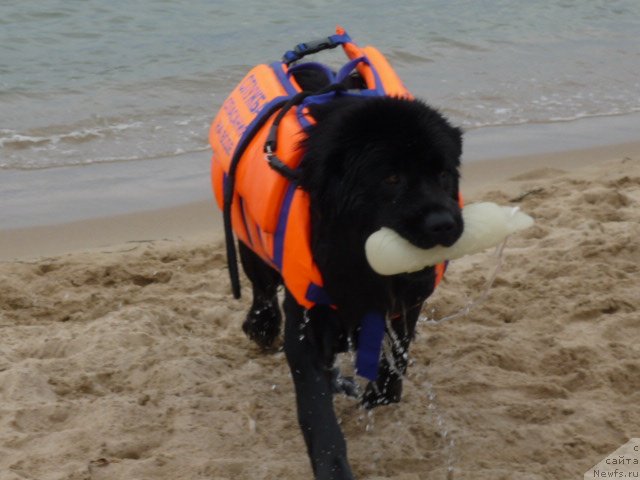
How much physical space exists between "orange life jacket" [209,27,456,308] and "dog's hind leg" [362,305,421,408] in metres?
0.24

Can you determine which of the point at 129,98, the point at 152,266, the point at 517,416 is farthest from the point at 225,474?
the point at 129,98

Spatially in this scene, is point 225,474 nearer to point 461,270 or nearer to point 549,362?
point 549,362

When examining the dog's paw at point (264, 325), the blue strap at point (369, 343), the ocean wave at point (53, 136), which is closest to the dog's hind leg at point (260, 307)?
the dog's paw at point (264, 325)

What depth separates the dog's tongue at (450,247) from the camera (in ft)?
8.64

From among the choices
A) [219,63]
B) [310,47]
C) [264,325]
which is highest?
[310,47]

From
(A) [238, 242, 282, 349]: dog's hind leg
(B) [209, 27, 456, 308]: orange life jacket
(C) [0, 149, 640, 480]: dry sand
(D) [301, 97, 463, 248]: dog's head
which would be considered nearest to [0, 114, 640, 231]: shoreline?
(C) [0, 149, 640, 480]: dry sand

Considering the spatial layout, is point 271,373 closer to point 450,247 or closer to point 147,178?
point 450,247

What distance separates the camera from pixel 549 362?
3893 millimetres

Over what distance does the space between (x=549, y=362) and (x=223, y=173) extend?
1.38m

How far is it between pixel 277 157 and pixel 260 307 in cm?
108

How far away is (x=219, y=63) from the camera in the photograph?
936cm

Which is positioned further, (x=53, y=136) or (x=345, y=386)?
(x=53, y=136)

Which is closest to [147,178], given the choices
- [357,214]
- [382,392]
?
[382,392]

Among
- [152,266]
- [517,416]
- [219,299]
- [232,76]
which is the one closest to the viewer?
[517,416]
